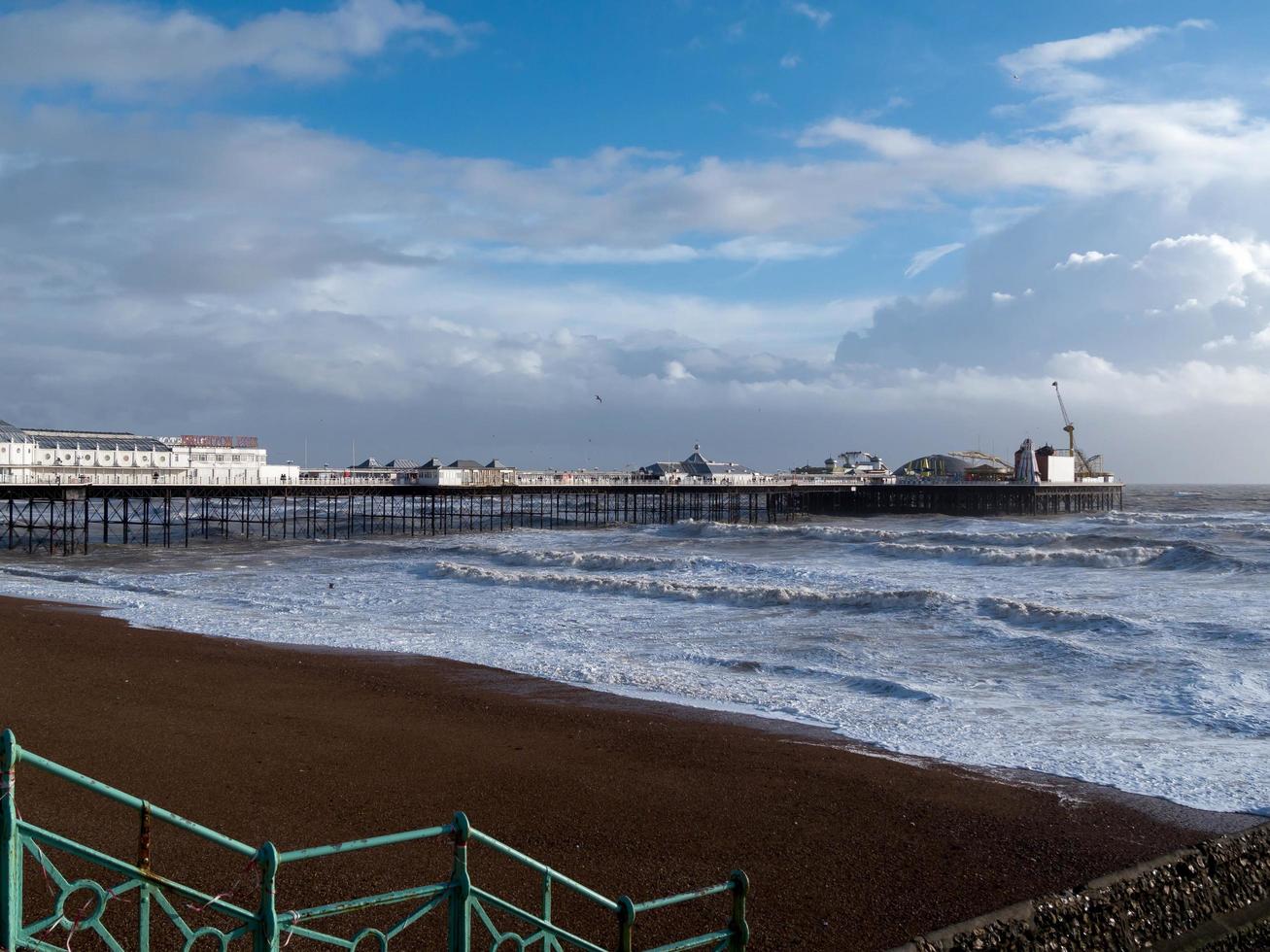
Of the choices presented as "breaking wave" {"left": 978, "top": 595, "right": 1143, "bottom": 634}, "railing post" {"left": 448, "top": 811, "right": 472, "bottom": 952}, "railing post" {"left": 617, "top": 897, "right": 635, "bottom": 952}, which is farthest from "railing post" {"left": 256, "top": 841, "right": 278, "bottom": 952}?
"breaking wave" {"left": 978, "top": 595, "right": 1143, "bottom": 634}

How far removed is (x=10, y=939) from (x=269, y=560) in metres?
34.1

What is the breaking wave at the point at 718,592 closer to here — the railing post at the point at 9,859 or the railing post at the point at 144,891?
the railing post at the point at 144,891

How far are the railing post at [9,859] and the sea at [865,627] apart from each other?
28.9 ft

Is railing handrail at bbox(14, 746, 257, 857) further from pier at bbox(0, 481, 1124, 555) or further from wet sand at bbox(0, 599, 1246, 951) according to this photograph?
pier at bbox(0, 481, 1124, 555)

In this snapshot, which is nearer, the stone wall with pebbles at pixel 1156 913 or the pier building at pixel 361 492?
the stone wall with pebbles at pixel 1156 913

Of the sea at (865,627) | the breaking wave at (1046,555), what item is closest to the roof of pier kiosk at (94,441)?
the sea at (865,627)

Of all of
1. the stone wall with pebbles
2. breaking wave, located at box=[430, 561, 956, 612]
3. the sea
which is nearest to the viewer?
the stone wall with pebbles

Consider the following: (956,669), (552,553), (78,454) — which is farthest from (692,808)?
(78,454)

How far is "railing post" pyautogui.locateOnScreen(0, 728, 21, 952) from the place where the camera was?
9.55ft

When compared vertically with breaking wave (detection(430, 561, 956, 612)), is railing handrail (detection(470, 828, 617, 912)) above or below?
above

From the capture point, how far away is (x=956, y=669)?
15.3 meters

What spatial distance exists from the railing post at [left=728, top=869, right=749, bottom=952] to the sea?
259 inches

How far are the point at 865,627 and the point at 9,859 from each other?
17770 mm

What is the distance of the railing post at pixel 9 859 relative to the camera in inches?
115
